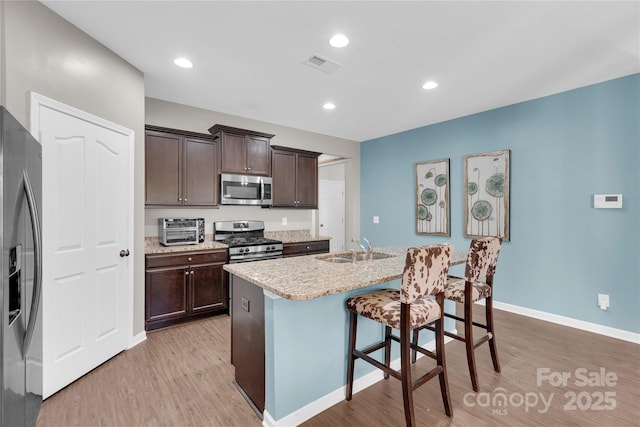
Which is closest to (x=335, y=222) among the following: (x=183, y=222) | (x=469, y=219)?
(x=469, y=219)

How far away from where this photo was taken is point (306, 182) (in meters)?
4.80

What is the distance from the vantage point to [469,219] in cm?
415

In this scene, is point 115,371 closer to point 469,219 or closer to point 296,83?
point 296,83

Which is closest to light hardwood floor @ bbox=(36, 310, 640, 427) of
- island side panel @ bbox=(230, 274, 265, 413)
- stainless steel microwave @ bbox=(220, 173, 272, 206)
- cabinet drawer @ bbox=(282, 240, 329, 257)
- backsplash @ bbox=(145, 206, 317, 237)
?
island side panel @ bbox=(230, 274, 265, 413)

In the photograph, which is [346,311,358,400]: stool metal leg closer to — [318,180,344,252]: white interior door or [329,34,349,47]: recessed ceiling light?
[329,34,349,47]: recessed ceiling light

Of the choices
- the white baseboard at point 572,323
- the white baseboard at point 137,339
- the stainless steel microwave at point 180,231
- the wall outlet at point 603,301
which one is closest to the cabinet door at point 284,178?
the stainless steel microwave at point 180,231

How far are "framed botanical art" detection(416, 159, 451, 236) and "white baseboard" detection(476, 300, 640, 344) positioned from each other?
1234 mm

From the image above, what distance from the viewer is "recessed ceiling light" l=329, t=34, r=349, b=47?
2.28 m

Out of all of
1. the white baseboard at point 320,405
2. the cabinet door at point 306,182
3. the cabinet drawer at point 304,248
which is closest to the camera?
the white baseboard at point 320,405

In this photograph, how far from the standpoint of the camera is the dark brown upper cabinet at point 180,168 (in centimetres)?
334

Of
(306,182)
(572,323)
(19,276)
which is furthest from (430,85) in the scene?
(19,276)

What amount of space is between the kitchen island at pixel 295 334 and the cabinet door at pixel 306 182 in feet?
8.65

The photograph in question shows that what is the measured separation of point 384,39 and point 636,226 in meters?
3.09

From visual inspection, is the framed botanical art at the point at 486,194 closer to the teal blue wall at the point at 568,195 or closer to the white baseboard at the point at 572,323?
the teal blue wall at the point at 568,195
